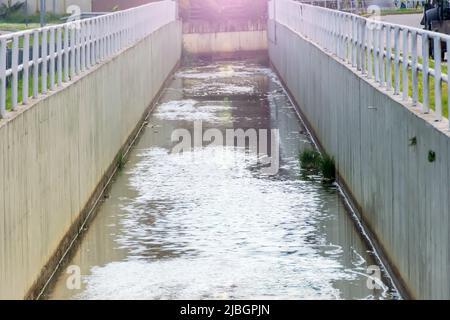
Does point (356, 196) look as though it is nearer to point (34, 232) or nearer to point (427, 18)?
point (34, 232)

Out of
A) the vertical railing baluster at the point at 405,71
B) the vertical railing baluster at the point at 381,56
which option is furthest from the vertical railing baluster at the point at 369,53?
the vertical railing baluster at the point at 405,71

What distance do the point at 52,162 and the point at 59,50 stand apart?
9.17 feet

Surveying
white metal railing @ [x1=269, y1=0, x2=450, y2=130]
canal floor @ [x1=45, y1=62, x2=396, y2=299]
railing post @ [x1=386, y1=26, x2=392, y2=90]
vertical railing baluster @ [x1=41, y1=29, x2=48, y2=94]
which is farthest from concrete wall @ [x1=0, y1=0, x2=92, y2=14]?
railing post @ [x1=386, y1=26, x2=392, y2=90]

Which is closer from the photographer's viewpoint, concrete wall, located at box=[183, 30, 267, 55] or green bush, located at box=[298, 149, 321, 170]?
green bush, located at box=[298, 149, 321, 170]

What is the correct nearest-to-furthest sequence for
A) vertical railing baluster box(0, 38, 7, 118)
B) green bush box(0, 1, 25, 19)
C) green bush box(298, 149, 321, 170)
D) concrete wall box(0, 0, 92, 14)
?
vertical railing baluster box(0, 38, 7, 118) < green bush box(298, 149, 321, 170) < green bush box(0, 1, 25, 19) < concrete wall box(0, 0, 92, 14)

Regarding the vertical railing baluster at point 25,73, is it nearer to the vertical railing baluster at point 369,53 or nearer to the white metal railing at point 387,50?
the white metal railing at point 387,50

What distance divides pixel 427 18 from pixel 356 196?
19290 mm

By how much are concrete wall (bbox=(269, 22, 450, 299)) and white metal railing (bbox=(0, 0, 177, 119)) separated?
153 inches

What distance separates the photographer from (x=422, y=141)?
1223 cm

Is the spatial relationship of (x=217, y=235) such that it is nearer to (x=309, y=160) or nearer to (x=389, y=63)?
(x=389, y=63)

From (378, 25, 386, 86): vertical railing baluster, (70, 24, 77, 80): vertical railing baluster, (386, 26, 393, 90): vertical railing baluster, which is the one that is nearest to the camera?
(386, 26, 393, 90): vertical railing baluster

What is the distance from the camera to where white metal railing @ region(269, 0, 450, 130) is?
12773 mm

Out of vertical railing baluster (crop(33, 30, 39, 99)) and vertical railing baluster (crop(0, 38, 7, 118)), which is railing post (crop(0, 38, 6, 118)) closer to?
vertical railing baluster (crop(0, 38, 7, 118))
